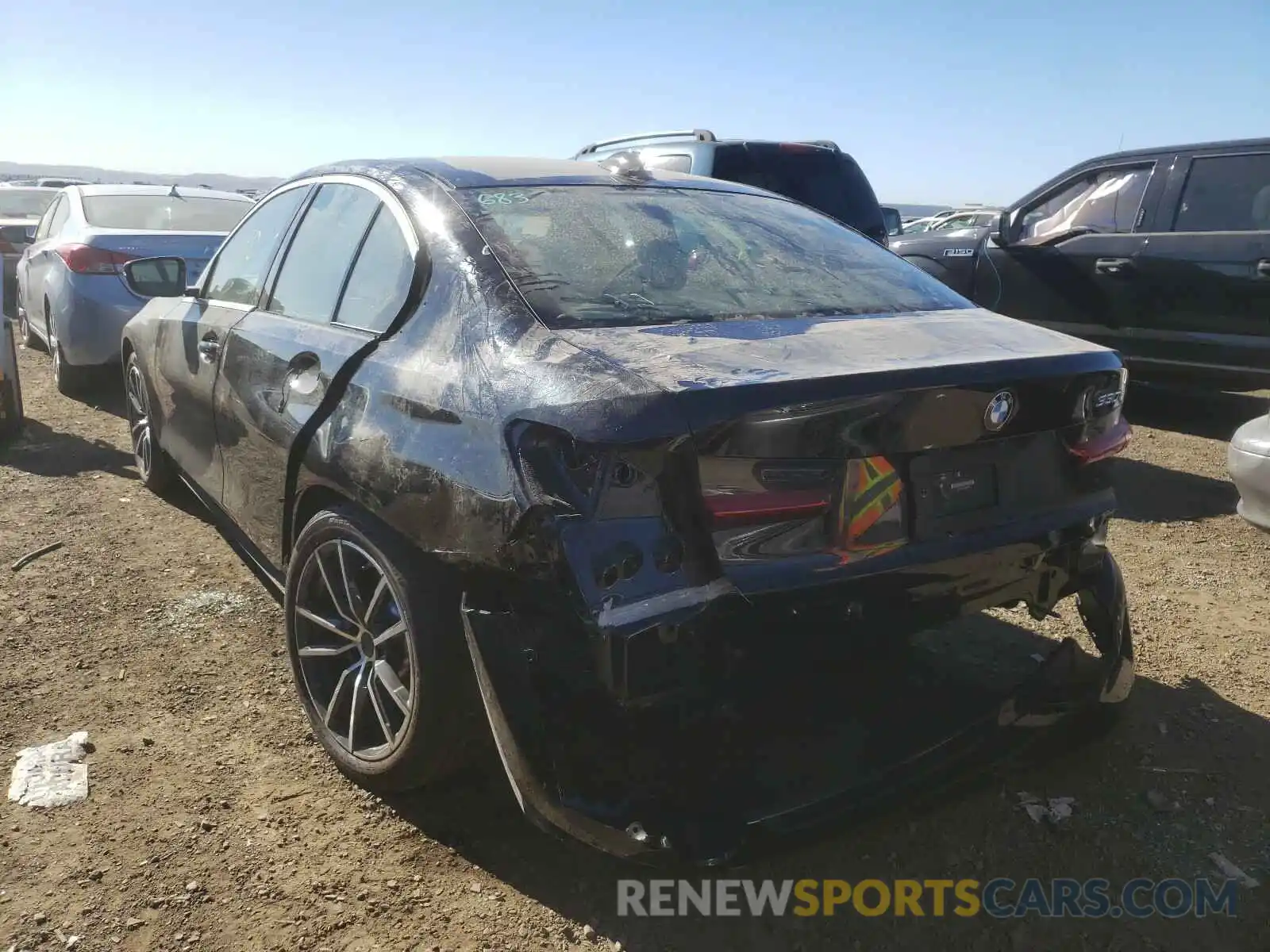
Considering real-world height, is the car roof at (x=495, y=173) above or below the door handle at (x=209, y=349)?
above

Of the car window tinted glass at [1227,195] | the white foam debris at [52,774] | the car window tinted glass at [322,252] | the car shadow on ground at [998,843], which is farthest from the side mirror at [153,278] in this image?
the car window tinted glass at [1227,195]

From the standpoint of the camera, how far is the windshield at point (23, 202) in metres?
14.5

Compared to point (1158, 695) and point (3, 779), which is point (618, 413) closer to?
point (3, 779)

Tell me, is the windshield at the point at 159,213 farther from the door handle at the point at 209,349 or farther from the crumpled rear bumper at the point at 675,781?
the crumpled rear bumper at the point at 675,781

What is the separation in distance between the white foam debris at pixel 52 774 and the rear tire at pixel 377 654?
613 mm

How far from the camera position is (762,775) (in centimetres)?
193

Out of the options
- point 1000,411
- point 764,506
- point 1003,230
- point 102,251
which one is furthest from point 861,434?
point 102,251

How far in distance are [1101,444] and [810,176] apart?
15.6 feet

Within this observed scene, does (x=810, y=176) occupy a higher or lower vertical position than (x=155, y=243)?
higher

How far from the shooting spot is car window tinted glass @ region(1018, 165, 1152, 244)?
6.29 m

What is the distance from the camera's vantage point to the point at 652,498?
1778 millimetres

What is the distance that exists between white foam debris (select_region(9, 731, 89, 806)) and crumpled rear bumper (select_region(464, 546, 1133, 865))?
1.37m

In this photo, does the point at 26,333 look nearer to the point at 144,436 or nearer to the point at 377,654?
the point at 144,436

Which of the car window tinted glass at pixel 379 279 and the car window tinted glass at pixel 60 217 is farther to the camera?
the car window tinted glass at pixel 60 217
